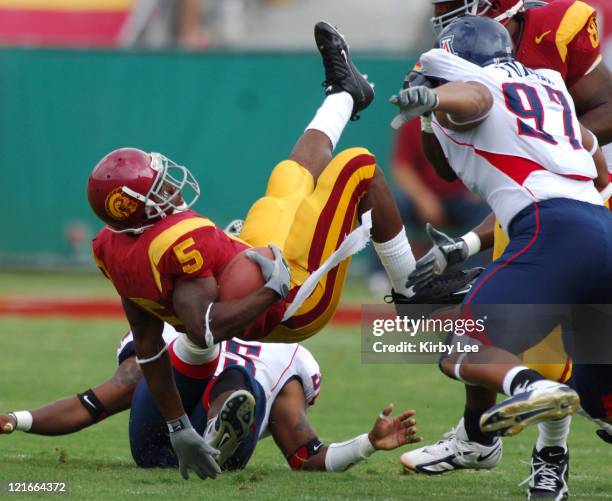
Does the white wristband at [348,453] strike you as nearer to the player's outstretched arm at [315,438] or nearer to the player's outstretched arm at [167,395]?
the player's outstretched arm at [315,438]

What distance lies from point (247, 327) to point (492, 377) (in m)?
1.06

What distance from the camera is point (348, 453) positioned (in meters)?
5.11

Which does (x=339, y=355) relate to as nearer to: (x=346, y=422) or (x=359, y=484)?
(x=346, y=422)

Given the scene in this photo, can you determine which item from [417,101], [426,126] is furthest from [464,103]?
[426,126]

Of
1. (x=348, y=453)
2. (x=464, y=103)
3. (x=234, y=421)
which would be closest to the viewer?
(x=464, y=103)

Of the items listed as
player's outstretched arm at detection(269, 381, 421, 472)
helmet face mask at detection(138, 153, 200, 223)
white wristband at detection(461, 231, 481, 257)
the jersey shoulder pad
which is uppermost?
the jersey shoulder pad

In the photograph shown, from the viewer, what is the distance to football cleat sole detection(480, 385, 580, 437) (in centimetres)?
399

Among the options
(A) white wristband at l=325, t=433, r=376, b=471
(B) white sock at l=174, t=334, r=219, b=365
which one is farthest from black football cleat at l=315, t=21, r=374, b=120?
(A) white wristband at l=325, t=433, r=376, b=471

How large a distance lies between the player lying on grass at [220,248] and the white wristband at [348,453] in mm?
493

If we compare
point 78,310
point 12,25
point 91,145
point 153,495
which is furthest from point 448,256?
point 12,25

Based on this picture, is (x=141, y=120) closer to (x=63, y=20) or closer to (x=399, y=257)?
(x=63, y=20)

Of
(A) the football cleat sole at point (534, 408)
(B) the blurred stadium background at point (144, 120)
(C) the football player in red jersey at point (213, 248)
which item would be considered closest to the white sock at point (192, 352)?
(C) the football player in red jersey at point (213, 248)

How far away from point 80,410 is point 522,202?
7.14ft

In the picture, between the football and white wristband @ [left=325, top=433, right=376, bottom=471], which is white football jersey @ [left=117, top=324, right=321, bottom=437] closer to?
white wristband @ [left=325, top=433, right=376, bottom=471]
